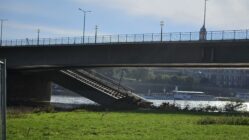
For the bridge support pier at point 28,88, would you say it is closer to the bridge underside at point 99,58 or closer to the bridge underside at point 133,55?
the bridge underside at point 99,58

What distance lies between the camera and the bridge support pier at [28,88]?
85.4 meters

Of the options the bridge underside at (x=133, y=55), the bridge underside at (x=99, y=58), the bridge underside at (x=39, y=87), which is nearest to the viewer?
the bridge underside at (x=133, y=55)

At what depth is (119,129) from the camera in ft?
72.5

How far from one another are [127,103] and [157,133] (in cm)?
5594

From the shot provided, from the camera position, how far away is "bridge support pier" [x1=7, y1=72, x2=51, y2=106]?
280 feet

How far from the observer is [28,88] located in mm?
89125

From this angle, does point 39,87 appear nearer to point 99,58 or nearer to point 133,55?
point 99,58

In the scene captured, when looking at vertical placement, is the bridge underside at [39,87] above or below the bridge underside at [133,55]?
below

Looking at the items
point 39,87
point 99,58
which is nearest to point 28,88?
point 39,87

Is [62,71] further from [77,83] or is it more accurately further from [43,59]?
[43,59]

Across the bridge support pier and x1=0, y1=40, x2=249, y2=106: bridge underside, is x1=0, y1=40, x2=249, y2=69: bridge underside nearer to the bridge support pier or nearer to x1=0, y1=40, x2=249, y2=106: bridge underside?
x1=0, y1=40, x2=249, y2=106: bridge underside

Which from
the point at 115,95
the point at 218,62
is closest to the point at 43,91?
the point at 115,95

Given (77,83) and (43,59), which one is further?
(77,83)

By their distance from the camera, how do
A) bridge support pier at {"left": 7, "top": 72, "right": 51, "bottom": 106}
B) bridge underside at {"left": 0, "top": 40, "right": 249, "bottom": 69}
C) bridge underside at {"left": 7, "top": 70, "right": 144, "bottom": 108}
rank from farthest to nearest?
bridge support pier at {"left": 7, "top": 72, "right": 51, "bottom": 106}
bridge underside at {"left": 7, "top": 70, "right": 144, "bottom": 108}
bridge underside at {"left": 0, "top": 40, "right": 249, "bottom": 69}
